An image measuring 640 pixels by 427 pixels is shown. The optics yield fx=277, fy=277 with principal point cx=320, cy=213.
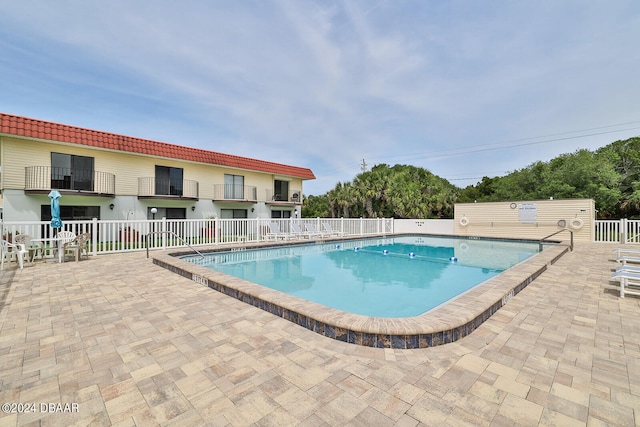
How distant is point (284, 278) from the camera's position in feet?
23.7

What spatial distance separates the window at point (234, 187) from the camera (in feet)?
63.2

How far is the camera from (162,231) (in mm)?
8570

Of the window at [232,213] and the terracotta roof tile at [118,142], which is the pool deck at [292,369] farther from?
the window at [232,213]

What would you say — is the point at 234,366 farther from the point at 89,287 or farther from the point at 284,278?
the point at 284,278

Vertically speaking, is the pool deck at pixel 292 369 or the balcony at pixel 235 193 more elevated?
the balcony at pixel 235 193

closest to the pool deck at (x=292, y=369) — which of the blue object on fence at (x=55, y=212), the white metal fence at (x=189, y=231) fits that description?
the blue object on fence at (x=55, y=212)

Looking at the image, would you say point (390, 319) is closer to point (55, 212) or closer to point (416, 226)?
point (55, 212)

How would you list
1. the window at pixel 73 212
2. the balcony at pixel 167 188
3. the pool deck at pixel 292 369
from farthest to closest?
the balcony at pixel 167 188, the window at pixel 73 212, the pool deck at pixel 292 369

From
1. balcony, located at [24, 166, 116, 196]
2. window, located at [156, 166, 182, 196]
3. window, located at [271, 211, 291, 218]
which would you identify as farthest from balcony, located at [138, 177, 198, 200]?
window, located at [271, 211, 291, 218]

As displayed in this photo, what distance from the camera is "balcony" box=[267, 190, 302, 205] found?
69.8ft

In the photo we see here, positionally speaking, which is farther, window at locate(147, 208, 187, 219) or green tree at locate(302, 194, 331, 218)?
green tree at locate(302, 194, 331, 218)

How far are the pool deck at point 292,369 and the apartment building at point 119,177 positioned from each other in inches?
256

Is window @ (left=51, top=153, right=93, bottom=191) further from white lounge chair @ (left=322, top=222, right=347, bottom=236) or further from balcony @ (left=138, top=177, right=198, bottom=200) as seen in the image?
white lounge chair @ (left=322, top=222, right=347, bottom=236)

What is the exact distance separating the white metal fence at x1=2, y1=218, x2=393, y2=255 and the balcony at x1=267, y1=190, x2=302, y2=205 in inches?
282
